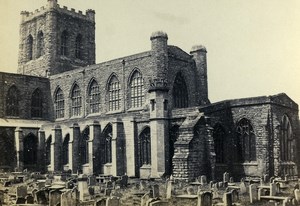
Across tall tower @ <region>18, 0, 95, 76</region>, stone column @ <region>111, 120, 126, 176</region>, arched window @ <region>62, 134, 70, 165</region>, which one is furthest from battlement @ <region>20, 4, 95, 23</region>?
stone column @ <region>111, 120, 126, 176</region>

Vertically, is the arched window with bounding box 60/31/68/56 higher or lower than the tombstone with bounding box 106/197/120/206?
higher

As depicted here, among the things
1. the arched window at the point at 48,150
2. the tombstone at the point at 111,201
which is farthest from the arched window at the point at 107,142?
the tombstone at the point at 111,201

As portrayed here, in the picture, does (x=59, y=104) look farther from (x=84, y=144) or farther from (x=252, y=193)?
(x=252, y=193)

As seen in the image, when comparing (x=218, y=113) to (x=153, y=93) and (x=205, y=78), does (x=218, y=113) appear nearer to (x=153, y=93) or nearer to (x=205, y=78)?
(x=153, y=93)

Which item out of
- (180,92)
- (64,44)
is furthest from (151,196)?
(64,44)

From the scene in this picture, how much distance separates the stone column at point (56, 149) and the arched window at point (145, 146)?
32.9 feet

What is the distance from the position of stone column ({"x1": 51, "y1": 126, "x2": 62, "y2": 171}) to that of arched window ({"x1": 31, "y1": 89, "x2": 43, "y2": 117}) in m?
8.04

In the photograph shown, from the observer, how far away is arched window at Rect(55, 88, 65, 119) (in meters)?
44.8

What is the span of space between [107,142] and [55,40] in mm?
18212

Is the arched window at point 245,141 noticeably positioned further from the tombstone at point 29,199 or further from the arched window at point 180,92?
A: the tombstone at point 29,199

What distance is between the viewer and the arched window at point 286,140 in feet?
102

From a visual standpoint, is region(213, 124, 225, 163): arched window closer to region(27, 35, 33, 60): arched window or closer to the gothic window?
the gothic window

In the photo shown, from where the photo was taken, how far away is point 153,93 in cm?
2920

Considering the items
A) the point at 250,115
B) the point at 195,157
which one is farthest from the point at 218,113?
the point at 195,157
